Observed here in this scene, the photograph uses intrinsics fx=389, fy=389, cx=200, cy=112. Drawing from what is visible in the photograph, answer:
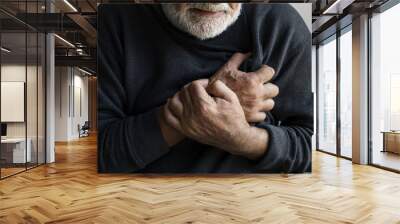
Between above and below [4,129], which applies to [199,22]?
above

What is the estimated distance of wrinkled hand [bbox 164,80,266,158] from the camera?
5.58m

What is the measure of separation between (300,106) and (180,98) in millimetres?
1883

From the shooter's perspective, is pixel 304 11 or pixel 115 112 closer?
pixel 115 112

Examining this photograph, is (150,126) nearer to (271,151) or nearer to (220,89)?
(220,89)

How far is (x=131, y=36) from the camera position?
19.6 feet

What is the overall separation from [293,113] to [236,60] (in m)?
1.22

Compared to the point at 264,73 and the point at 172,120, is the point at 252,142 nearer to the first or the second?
the point at 264,73

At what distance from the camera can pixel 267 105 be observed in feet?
19.3

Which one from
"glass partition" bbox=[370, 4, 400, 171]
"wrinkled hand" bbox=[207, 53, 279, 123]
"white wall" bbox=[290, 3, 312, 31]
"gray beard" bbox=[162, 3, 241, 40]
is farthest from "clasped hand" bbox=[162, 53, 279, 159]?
"glass partition" bbox=[370, 4, 400, 171]

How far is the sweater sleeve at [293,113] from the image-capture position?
19.5 ft

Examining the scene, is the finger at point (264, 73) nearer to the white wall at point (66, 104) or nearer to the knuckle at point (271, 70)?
the knuckle at point (271, 70)

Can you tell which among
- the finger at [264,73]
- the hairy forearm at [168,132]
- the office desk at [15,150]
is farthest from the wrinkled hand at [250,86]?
the office desk at [15,150]

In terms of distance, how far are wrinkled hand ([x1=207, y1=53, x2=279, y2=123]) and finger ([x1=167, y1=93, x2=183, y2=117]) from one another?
0.53 meters

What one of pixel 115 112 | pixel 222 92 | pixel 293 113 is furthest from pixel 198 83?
pixel 293 113
